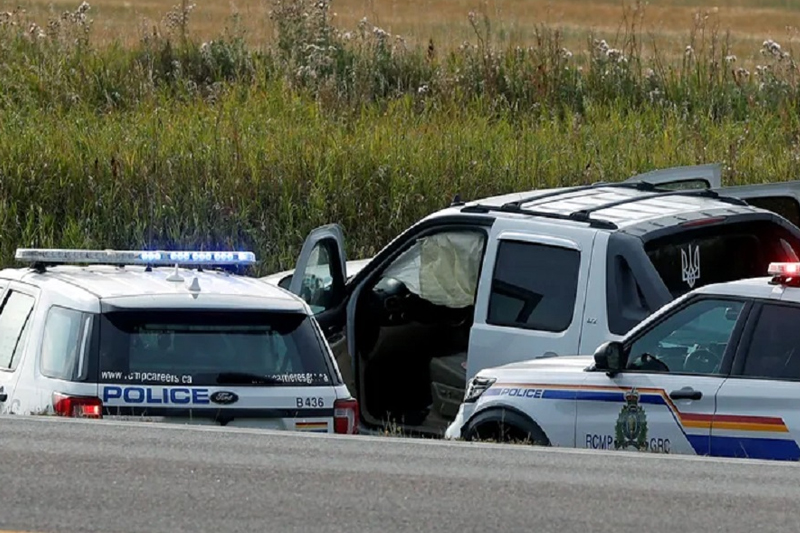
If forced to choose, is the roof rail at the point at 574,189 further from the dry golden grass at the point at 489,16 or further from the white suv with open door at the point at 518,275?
the dry golden grass at the point at 489,16

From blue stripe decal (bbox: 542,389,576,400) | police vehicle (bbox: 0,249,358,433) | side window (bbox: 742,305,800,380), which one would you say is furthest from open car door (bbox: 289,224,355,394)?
side window (bbox: 742,305,800,380)

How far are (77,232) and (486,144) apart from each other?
4.08 metres

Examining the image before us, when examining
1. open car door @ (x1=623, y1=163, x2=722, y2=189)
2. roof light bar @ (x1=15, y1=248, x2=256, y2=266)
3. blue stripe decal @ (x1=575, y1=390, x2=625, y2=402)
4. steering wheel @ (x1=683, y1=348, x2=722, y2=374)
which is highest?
open car door @ (x1=623, y1=163, x2=722, y2=189)

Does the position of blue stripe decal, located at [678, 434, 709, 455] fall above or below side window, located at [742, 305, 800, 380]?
below

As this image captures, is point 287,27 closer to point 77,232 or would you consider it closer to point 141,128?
point 141,128

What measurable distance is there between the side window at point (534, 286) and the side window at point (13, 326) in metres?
2.68

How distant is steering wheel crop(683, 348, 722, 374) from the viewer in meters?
8.34

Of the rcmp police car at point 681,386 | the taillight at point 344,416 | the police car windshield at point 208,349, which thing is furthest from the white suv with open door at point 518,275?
the police car windshield at point 208,349

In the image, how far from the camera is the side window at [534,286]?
9703mm

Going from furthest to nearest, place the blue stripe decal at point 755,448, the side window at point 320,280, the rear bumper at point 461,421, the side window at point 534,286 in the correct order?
1. the side window at point 320,280
2. the side window at point 534,286
3. the rear bumper at point 461,421
4. the blue stripe decal at point 755,448

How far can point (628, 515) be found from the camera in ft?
21.4

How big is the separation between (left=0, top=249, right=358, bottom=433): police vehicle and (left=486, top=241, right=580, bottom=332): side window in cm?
167

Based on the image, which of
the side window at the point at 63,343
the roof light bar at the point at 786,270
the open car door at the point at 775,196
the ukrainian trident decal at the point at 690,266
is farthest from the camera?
the open car door at the point at 775,196

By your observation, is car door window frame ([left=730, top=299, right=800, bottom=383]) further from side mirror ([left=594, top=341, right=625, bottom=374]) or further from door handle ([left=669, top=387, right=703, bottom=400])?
side mirror ([left=594, top=341, right=625, bottom=374])
